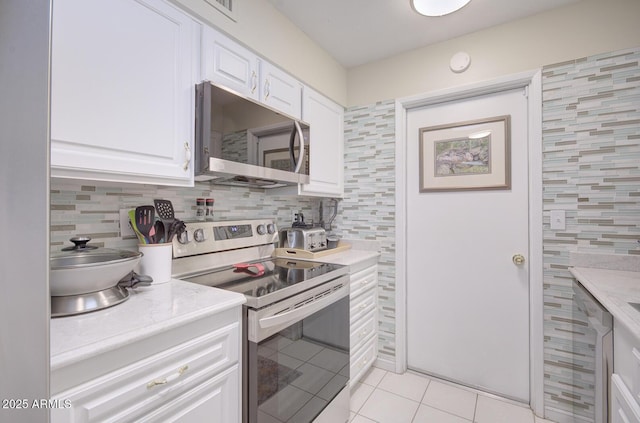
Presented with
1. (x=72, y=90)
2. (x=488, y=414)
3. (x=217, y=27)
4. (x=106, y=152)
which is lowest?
(x=488, y=414)

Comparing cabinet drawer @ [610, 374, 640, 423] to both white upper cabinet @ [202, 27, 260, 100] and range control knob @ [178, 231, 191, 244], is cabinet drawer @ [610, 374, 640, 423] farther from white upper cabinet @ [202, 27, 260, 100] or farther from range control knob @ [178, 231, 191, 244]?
white upper cabinet @ [202, 27, 260, 100]

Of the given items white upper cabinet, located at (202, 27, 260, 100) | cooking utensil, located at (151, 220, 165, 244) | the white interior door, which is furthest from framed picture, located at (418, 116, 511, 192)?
cooking utensil, located at (151, 220, 165, 244)

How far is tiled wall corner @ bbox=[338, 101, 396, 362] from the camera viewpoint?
224 cm

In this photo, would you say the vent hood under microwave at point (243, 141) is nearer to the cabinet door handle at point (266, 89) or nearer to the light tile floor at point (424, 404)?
the cabinet door handle at point (266, 89)

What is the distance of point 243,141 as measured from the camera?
1410 millimetres

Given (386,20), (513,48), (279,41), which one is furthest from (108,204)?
(513,48)

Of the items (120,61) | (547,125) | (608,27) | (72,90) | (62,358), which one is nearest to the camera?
(62,358)

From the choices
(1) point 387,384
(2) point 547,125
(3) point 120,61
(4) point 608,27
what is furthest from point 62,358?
(4) point 608,27

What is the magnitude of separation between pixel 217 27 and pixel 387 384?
7.95 feet

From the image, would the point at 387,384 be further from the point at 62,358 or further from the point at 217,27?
the point at 217,27

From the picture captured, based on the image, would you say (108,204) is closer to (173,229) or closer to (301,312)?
(173,229)

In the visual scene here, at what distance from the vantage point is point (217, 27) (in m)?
1.34

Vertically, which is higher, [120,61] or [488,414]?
[120,61]

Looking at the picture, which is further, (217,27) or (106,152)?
(217,27)
